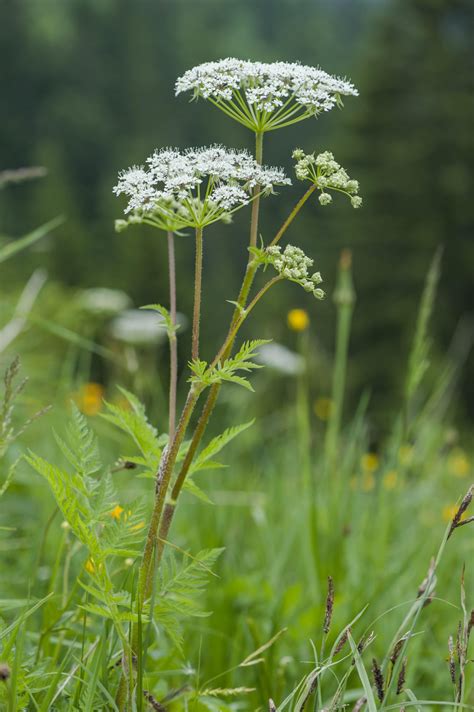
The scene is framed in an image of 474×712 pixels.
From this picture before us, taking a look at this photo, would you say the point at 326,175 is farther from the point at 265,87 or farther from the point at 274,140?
the point at 274,140

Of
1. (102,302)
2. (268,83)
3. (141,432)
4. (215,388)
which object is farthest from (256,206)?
(102,302)

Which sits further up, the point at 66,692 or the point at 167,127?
the point at 167,127

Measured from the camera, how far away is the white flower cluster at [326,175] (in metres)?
Result: 1.35

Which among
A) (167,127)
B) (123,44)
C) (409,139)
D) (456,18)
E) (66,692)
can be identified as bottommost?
(66,692)

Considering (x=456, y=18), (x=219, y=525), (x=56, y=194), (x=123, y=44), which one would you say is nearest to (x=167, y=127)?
(x=123, y=44)

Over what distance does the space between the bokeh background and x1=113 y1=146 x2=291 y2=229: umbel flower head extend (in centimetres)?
313

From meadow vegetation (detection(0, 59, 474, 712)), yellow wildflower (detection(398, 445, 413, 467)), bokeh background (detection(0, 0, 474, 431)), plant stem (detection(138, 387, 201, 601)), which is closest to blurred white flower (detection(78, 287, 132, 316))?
bokeh background (detection(0, 0, 474, 431))

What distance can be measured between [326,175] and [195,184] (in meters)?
0.24

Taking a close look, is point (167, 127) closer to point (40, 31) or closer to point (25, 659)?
point (40, 31)

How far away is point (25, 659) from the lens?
1551mm

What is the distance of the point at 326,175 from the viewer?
141 cm

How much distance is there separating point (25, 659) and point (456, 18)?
34.4 metres

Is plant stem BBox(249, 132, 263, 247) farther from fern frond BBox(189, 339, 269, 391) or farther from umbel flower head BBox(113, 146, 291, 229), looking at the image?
fern frond BBox(189, 339, 269, 391)

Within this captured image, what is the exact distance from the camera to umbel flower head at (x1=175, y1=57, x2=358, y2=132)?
4.46ft
